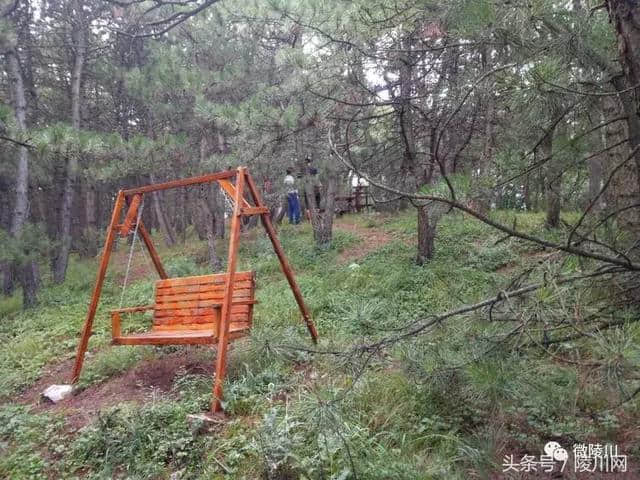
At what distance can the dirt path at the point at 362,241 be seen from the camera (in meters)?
8.49

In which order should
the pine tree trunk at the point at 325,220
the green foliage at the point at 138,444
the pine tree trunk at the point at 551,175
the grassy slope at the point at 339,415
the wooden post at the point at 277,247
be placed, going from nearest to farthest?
the grassy slope at the point at 339,415
the pine tree trunk at the point at 551,175
the green foliage at the point at 138,444
the wooden post at the point at 277,247
the pine tree trunk at the point at 325,220

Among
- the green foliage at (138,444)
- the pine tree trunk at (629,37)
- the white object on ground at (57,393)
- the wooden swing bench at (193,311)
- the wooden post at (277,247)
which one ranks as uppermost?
the pine tree trunk at (629,37)

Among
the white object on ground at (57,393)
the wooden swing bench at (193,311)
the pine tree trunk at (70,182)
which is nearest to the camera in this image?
the wooden swing bench at (193,311)

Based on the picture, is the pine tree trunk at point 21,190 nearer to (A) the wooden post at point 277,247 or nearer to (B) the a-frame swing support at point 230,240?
(B) the a-frame swing support at point 230,240

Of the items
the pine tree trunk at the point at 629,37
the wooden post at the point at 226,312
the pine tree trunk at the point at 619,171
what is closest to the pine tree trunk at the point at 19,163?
the wooden post at the point at 226,312

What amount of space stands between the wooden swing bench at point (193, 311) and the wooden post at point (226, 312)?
0.15 metres

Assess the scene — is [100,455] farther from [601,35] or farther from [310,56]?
[310,56]

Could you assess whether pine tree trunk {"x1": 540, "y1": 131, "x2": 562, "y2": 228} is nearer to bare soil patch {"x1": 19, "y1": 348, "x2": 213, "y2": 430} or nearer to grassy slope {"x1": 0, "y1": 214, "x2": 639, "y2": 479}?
grassy slope {"x1": 0, "y1": 214, "x2": 639, "y2": 479}

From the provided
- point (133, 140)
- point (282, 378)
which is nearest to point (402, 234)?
point (133, 140)

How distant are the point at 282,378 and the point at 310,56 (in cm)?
437

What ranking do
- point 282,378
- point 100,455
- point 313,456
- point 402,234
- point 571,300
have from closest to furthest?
point 571,300 < point 313,456 < point 100,455 < point 282,378 < point 402,234

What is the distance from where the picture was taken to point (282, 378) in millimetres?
3674

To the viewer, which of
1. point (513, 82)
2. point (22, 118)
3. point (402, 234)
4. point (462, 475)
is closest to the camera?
point (513, 82)

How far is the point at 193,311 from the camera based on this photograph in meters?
4.61
